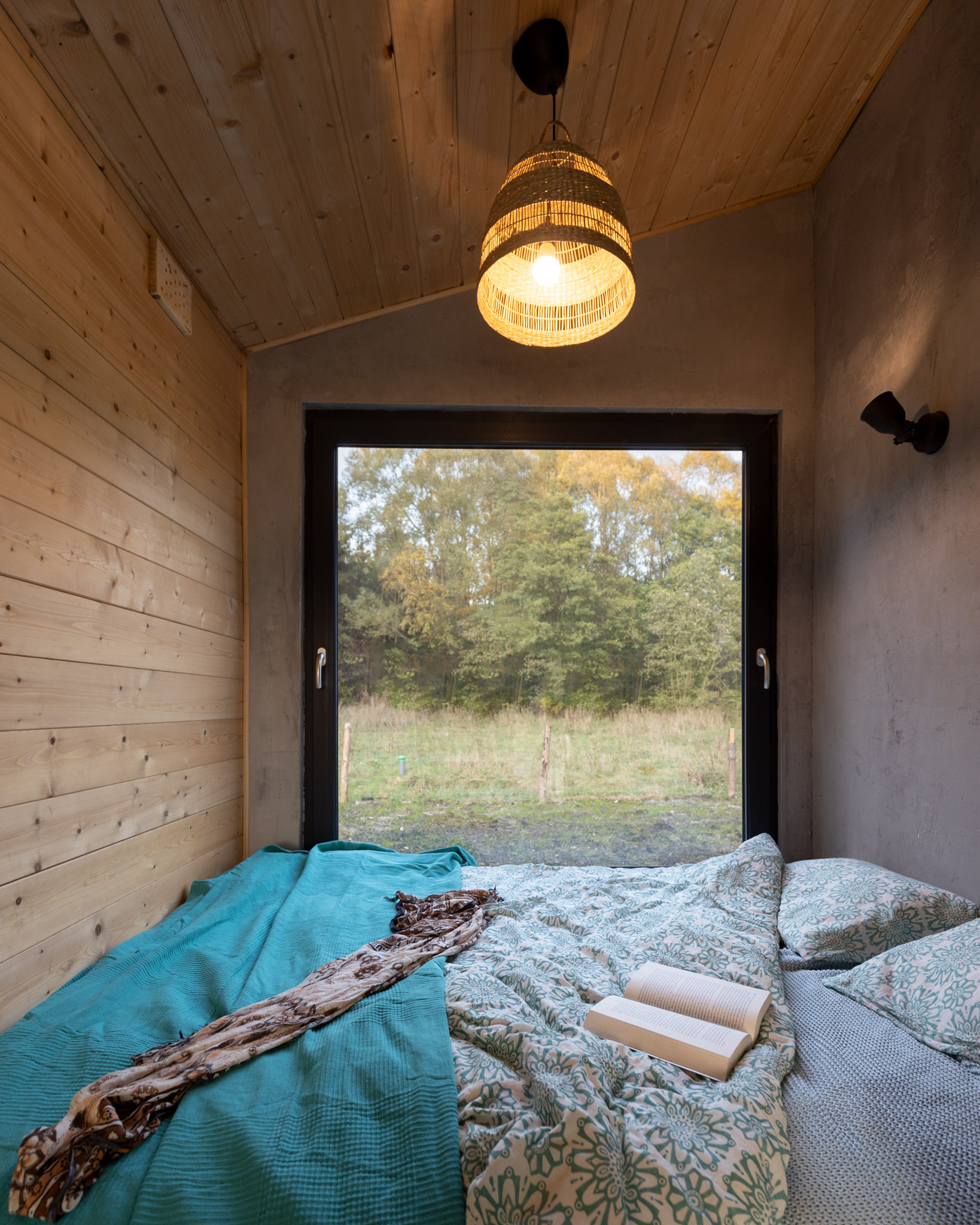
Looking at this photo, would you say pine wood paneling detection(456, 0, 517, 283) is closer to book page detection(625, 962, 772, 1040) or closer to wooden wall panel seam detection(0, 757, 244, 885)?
wooden wall panel seam detection(0, 757, 244, 885)

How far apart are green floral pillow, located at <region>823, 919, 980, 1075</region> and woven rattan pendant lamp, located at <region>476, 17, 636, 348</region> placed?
1517 mm

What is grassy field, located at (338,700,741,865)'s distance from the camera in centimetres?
278

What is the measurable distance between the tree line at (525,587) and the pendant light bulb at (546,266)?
38.0 inches

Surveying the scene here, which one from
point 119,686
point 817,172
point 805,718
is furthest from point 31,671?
point 817,172

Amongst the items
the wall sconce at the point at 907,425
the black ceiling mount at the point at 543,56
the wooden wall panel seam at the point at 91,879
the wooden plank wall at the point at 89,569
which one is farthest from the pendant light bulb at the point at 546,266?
the wooden wall panel seam at the point at 91,879

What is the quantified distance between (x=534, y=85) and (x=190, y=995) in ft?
7.30

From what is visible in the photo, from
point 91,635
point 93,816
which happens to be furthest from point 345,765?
point 91,635

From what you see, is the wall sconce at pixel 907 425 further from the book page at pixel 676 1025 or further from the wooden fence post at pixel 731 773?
the book page at pixel 676 1025

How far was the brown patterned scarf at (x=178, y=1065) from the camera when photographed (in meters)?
0.96

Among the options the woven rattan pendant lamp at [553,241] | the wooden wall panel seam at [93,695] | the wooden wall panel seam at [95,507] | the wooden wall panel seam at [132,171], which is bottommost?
the wooden wall panel seam at [93,695]

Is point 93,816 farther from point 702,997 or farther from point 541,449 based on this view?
point 541,449

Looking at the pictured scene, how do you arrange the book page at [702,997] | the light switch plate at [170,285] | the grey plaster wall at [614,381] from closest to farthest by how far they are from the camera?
the book page at [702,997], the light switch plate at [170,285], the grey plaster wall at [614,381]

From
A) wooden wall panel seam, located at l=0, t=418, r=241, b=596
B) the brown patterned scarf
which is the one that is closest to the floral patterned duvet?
the brown patterned scarf

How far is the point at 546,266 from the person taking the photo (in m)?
1.89
